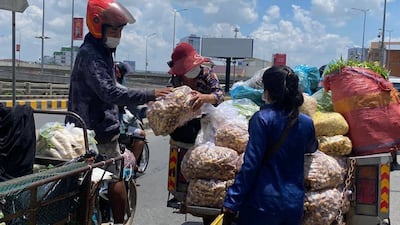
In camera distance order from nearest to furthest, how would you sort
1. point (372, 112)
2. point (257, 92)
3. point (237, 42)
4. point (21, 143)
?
1. point (21, 143)
2. point (372, 112)
3. point (257, 92)
4. point (237, 42)

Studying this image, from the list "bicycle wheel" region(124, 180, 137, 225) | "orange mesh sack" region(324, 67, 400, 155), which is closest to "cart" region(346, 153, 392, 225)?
"orange mesh sack" region(324, 67, 400, 155)

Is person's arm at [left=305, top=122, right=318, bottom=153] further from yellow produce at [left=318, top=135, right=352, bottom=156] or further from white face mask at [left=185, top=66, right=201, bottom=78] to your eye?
white face mask at [left=185, top=66, right=201, bottom=78]

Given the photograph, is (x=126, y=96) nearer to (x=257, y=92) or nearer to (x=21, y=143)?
(x=21, y=143)

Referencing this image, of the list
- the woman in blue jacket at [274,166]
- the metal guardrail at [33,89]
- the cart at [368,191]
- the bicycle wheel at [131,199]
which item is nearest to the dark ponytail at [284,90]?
the woman in blue jacket at [274,166]

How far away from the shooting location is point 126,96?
3.81 metres

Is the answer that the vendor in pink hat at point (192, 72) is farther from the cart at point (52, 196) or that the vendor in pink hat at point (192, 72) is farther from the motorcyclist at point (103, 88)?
the cart at point (52, 196)

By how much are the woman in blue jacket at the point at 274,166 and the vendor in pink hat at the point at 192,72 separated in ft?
4.82

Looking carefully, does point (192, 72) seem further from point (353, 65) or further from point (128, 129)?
point (128, 129)

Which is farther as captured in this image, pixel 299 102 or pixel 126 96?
pixel 126 96

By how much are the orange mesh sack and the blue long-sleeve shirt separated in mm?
1408

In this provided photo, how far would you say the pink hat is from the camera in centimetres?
478

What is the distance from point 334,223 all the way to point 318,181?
469 millimetres

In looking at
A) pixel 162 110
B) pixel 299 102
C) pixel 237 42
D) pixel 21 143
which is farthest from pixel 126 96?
pixel 237 42

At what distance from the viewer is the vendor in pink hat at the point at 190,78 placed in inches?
189
